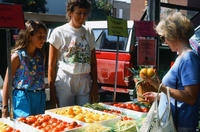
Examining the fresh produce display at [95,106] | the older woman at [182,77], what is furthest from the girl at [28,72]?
the older woman at [182,77]

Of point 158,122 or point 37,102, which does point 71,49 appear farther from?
point 158,122

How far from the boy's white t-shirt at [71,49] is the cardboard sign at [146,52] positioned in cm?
85

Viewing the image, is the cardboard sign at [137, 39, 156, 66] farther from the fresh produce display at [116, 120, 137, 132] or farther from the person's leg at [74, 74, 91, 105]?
the fresh produce display at [116, 120, 137, 132]

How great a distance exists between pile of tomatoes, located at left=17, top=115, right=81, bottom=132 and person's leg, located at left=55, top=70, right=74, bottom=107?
486 millimetres

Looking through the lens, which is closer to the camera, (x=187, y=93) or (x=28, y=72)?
(x=187, y=93)

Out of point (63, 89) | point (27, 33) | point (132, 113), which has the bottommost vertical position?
point (132, 113)

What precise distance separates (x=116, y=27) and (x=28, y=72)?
4.22 feet

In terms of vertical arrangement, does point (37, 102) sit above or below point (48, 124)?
above

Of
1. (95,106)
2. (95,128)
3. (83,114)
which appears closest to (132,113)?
(95,106)

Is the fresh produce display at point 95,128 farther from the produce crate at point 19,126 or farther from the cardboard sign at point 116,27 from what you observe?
the cardboard sign at point 116,27

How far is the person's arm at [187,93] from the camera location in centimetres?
190

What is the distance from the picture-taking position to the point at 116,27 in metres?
3.33

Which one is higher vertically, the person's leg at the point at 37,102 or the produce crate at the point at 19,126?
the person's leg at the point at 37,102

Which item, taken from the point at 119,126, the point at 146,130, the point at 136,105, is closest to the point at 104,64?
the point at 136,105
